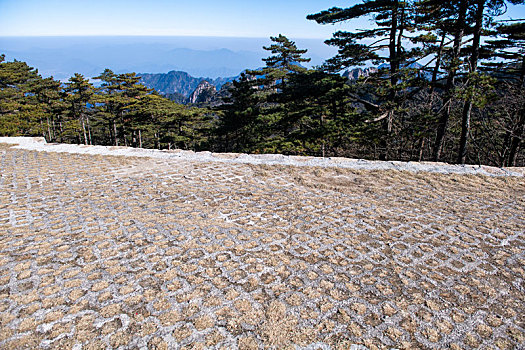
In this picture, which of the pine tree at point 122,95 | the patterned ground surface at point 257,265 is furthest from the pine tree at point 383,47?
the pine tree at point 122,95

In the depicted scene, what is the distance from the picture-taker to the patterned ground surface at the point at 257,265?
2492mm

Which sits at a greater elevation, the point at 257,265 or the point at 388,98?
the point at 388,98

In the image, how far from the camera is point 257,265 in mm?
3416

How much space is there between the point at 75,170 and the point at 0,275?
453 centimetres

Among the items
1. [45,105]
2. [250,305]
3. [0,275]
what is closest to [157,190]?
[0,275]

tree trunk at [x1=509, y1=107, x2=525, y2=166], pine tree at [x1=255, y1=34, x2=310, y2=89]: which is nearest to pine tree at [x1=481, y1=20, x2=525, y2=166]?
tree trunk at [x1=509, y1=107, x2=525, y2=166]

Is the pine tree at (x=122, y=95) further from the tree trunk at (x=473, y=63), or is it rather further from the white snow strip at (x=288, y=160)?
the tree trunk at (x=473, y=63)

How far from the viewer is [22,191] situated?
5.59m

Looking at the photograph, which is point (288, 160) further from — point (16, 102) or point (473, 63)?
point (16, 102)

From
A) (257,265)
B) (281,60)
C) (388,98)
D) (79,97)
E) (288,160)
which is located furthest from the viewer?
(79,97)

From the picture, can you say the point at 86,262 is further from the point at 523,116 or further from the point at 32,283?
the point at 523,116

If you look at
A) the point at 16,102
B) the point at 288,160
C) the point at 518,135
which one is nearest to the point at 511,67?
the point at 518,135

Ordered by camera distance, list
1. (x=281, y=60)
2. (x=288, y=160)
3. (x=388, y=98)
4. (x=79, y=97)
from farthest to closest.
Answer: (x=79, y=97), (x=281, y=60), (x=388, y=98), (x=288, y=160)

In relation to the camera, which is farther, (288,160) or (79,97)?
(79,97)
